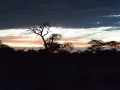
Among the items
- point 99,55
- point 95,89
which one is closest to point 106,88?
point 95,89

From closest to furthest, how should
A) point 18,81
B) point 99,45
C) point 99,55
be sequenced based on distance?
point 18,81
point 99,55
point 99,45

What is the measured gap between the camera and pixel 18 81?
2539 centimetres

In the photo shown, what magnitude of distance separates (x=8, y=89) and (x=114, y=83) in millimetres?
7398

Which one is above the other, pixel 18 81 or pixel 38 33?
pixel 38 33

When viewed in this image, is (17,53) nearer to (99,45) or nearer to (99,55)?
(99,55)

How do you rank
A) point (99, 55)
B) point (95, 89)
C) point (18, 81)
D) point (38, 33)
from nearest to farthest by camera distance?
point (95, 89) → point (18, 81) → point (99, 55) → point (38, 33)

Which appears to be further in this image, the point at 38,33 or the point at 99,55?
the point at 38,33

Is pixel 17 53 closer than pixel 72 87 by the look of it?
No

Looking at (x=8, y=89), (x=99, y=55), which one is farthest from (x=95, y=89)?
(x=99, y=55)

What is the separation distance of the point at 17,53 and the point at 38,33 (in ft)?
29.4

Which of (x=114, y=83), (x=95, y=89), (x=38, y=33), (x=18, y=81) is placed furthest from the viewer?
(x=38, y=33)

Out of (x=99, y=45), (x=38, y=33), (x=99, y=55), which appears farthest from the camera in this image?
(x=99, y=45)

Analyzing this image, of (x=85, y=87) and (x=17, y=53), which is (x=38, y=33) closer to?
(x=17, y=53)

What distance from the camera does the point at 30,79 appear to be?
26.4m
